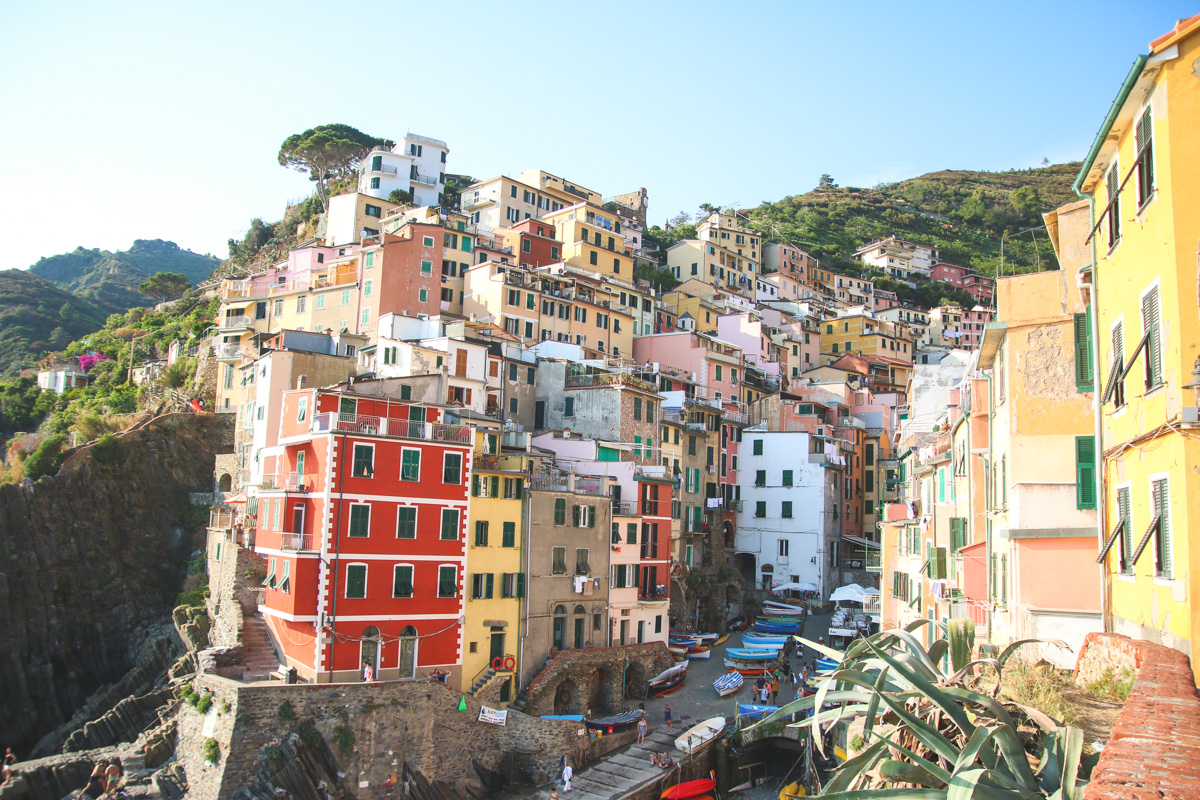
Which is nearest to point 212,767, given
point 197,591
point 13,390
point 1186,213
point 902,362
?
point 197,591

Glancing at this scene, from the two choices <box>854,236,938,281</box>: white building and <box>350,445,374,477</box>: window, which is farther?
<box>854,236,938,281</box>: white building

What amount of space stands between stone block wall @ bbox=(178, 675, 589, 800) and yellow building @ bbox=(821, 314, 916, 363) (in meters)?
63.5

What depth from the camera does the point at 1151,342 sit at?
11750mm

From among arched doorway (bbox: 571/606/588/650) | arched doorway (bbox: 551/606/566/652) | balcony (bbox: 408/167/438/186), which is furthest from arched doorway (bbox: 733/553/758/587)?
balcony (bbox: 408/167/438/186)

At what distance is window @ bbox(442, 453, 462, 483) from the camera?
35844 mm

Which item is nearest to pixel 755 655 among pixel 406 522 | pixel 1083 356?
pixel 406 522

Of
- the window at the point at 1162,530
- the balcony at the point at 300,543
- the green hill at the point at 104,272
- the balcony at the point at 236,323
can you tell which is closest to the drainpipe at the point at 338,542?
the balcony at the point at 300,543

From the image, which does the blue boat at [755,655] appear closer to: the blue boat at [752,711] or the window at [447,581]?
the blue boat at [752,711]

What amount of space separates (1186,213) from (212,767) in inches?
1217

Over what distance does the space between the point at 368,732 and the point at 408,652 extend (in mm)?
3747

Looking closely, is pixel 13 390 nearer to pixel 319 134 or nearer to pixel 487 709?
pixel 319 134

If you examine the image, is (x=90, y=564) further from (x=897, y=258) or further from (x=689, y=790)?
(x=897, y=258)

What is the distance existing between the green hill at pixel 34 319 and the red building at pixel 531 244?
55.4 metres

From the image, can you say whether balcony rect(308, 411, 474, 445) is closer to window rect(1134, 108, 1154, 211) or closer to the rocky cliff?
the rocky cliff
